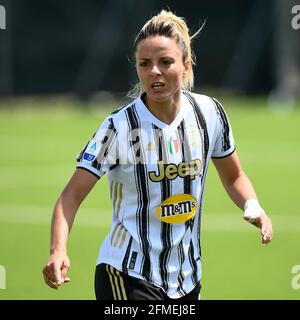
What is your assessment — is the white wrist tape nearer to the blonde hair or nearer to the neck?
the neck

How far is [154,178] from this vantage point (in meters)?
5.09

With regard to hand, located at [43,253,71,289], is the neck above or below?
above

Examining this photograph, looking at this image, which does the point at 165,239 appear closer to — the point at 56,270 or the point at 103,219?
the point at 56,270

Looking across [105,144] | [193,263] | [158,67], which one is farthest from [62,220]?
[158,67]

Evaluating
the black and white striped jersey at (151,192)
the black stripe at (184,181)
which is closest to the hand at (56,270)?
the black and white striped jersey at (151,192)

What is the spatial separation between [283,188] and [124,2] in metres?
15.8

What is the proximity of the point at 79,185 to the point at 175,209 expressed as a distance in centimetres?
58

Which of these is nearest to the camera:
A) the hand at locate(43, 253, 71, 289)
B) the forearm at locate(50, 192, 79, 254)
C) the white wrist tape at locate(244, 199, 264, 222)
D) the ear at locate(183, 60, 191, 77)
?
the hand at locate(43, 253, 71, 289)

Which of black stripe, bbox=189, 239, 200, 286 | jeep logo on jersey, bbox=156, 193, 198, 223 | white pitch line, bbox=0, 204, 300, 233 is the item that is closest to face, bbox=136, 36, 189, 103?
jeep logo on jersey, bbox=156, 193, 198, 223

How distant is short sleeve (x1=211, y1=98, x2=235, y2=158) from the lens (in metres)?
5.43

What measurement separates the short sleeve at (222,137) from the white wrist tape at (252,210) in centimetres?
34

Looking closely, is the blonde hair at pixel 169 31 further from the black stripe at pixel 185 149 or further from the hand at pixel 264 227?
the hand at pixel 264 227

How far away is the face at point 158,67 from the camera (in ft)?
16.6

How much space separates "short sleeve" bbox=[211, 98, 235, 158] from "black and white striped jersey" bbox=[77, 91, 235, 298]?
0.75 ft
